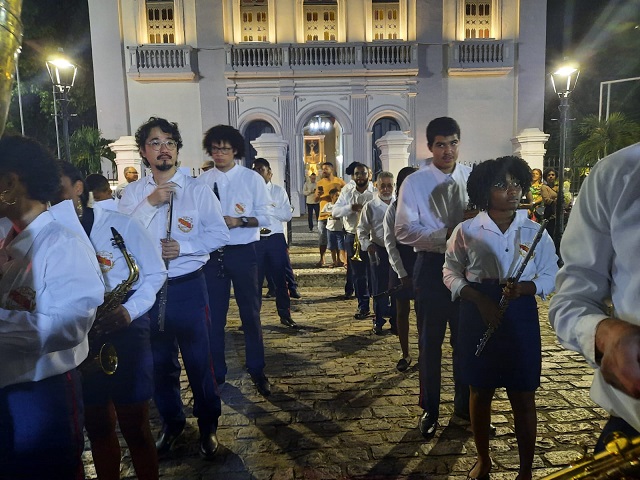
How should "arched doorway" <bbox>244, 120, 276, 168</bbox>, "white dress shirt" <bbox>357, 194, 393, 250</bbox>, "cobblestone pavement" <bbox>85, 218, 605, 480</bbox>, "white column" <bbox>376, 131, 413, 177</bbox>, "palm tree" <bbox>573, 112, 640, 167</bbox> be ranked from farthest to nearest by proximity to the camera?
"arched doorway" <bbox>244, 120, 276, 168</bbox> < "palm tree" <bbox>573, 112, 640, 167</bbox> < "white column" <bbox>376, 131, 413, 177</bbox> < "white dress shirt" <bbox>357, 194, 393, 250</bbox> < "cobblestone pavement" <bbox>85, 218, 605, 480</bbox>

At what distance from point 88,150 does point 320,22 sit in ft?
33.8

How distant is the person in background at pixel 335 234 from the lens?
980cm

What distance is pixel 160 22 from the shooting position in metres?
19.6

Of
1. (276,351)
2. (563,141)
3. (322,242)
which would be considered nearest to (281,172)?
Result: (322,242)

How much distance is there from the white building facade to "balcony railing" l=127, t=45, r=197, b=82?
4 centimetres

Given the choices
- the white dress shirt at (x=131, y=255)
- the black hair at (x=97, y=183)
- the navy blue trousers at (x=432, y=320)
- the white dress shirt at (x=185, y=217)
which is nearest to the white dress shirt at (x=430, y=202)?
the navy blue trousers at (x=432, y=320)

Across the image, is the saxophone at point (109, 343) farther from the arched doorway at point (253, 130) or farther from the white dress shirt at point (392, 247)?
the arched doorway at point (253, 130)

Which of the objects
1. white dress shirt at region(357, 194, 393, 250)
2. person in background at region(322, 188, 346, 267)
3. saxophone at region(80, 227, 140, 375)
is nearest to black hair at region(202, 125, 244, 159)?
white dress shirt at region(357, 194, 393, 250)

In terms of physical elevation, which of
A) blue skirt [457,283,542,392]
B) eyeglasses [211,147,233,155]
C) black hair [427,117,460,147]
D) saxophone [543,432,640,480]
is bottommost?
blue skirt [457,283,542,392]

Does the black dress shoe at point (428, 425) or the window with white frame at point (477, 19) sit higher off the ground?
the window with white frame at point (477, 19)

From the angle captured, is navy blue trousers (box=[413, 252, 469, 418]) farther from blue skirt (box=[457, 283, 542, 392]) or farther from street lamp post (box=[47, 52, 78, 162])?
street lamp post (box=[47, 52, 78, 162])

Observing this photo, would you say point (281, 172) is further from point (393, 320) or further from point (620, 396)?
point (620, 396)

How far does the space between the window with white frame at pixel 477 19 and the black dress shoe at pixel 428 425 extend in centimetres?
1959

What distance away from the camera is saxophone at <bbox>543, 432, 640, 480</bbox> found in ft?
4.77
